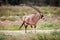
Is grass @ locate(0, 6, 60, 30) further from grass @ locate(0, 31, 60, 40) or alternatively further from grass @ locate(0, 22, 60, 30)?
grass @ locate(0, 31, 60, 40)

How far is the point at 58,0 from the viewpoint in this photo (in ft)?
14.6

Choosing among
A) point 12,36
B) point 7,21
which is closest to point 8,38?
point 12,36

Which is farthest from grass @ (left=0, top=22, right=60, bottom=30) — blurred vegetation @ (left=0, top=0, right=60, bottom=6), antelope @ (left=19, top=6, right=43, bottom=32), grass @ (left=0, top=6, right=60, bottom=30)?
blurred vegetation @ (left=0, top=0, right=60, bottom=6)

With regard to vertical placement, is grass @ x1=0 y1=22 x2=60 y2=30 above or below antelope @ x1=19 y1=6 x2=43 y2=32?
below

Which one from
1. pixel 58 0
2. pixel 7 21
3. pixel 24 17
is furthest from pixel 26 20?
pixel 58 0

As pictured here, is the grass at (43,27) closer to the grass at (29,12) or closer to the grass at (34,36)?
the grass at (29,12)

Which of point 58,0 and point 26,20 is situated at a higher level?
point 58,0

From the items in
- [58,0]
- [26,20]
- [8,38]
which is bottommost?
[8,38]

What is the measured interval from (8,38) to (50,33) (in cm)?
90

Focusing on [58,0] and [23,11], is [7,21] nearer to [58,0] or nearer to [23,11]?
[23,11]

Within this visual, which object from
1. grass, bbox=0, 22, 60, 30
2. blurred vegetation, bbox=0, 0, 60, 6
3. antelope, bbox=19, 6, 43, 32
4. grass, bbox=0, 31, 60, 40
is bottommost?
grass, bbox=0, 31, 60, 40

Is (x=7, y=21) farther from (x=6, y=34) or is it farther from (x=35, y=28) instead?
(x=35, y=28)

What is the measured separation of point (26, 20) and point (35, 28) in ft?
0.88

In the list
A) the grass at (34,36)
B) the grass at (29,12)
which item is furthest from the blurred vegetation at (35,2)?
the grass at (34,36)
